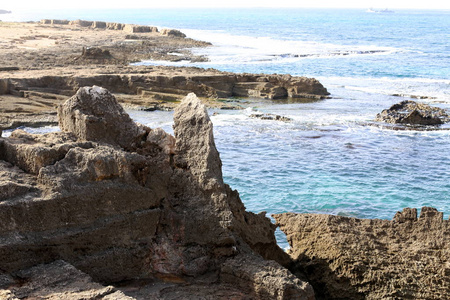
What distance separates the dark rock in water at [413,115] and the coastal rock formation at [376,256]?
736 inches

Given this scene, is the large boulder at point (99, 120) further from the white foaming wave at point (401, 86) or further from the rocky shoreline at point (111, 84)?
the white foaming wave at point (401, 86)

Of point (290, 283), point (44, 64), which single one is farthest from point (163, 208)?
point (44, 64)

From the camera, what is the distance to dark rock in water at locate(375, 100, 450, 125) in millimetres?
25203

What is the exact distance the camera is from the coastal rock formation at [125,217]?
5.90 meters

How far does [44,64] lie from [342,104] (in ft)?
58.7

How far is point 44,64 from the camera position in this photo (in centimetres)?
3438

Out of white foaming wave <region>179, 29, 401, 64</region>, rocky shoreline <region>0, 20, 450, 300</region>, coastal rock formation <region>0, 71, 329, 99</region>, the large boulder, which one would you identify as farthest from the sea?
white foaming wave <region>179, 29, 401, 64</region>

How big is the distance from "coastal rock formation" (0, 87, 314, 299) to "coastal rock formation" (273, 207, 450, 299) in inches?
21.1

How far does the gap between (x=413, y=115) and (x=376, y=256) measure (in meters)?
19.7

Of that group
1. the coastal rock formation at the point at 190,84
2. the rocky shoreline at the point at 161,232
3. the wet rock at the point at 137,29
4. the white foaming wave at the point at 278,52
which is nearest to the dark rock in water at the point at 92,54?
the coastal rock formation at the point at 190,84

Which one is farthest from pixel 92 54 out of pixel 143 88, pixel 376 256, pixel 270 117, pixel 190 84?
pixel 376 256

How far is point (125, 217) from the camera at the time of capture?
256 inches

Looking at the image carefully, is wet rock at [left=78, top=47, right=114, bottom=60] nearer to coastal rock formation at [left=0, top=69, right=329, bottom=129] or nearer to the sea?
coastal rock formation at [left=0, top=69, right=329, bottom=129]

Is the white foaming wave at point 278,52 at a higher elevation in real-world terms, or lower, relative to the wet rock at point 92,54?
higher
